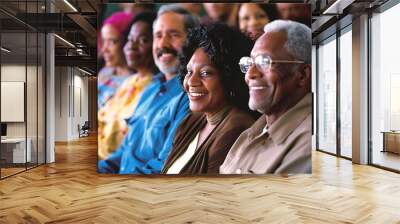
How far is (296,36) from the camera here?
6.52m

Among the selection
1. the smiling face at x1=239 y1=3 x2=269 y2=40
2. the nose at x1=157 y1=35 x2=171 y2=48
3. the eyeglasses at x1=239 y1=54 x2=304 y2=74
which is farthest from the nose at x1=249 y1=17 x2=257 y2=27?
the nose at x1=157 y1=35 x2=171 y2=48

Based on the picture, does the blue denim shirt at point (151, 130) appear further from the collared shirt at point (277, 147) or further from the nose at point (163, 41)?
the collared shirt at point (277, 147)

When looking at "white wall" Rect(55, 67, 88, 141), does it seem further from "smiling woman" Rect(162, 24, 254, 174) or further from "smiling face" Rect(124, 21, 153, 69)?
"smiling woman" Rect(162, 24, 254, 174)

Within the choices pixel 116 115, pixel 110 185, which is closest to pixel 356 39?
pixel 116 115

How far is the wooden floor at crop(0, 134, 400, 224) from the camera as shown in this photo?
163 inches

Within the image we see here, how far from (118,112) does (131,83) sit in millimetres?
518

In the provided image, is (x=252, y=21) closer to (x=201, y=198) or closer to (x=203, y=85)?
(x=203, y=85)

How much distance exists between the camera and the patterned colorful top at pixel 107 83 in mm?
6602

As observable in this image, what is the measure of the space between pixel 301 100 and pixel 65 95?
12.3m

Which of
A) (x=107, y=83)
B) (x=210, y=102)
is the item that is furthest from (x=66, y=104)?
(x=210, y=102)

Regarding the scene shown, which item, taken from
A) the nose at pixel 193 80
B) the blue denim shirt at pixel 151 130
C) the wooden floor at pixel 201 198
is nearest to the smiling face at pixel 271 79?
the nose at pixel 193 80

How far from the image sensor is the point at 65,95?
16.5 m

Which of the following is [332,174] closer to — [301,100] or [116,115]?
[301,100]

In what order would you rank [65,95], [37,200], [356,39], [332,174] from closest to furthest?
[37,200], [332,174], [356,39], [65,95]
